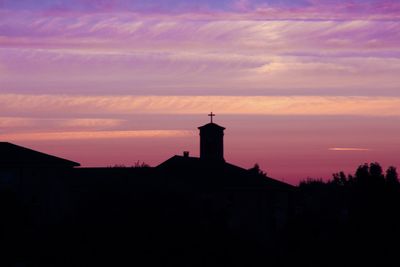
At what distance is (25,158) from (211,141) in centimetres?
1617

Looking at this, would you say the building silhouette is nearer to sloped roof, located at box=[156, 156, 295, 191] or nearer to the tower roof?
sloped roof, located at box=[156, 156, 295, 191]

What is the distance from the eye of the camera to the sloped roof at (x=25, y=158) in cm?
5397

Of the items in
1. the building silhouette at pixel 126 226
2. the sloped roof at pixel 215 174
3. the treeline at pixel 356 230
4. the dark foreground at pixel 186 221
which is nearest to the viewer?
the building silhouette at pixel 126 226

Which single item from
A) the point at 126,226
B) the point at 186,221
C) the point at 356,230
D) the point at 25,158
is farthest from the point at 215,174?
the point at 126,226

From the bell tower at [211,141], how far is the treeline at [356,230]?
754 centimetres

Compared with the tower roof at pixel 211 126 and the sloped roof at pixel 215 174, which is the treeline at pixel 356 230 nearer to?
the sloped roof at pixel 215 174

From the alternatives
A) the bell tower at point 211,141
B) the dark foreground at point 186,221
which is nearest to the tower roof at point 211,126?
the bell tower at point 211,141

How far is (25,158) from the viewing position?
54500 mm

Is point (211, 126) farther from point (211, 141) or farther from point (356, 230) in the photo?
point (356, 230)

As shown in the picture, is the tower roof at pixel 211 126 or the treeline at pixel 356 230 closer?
the treeline at pixel 356 230

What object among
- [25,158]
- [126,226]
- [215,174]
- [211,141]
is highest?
[211,141]

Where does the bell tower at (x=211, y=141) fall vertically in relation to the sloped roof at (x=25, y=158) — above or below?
above

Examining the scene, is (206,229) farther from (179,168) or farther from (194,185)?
(179,168)

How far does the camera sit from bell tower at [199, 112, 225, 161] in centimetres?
6544
